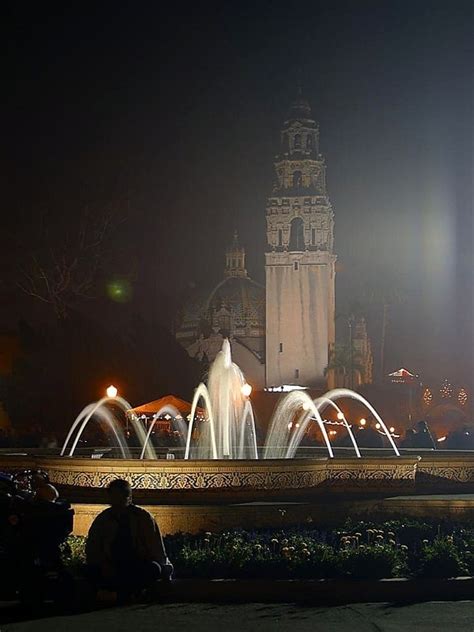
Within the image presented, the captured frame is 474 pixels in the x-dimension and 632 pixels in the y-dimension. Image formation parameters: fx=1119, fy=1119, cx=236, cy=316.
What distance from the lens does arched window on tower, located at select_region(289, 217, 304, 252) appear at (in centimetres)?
9144

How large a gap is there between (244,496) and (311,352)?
7774 centimetres

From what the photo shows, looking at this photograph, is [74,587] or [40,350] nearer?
[74,587]

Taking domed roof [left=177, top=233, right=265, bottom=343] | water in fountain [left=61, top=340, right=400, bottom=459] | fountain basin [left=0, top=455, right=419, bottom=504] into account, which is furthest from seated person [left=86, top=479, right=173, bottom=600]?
domed roof [left=177, top=233, right=265, bottom=343]

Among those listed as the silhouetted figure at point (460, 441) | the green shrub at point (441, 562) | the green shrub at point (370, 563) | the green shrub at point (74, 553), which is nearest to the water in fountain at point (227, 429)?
the silhouetted figure at point (460, 441)

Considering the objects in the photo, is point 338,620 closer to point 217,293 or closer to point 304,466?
point 304,466

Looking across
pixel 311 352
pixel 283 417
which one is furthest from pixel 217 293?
pixel 283 417

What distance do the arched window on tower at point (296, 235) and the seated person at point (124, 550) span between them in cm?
8336

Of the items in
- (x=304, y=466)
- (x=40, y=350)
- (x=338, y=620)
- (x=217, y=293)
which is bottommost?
(x=338, y=620)

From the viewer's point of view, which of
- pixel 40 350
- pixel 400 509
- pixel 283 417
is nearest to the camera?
pixel 400 509

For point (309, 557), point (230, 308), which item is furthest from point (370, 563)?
point (230, 308)

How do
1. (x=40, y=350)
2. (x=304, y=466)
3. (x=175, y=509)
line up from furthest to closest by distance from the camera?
(x=40, y=350), (x=304, y=466), (x=175, y=509)

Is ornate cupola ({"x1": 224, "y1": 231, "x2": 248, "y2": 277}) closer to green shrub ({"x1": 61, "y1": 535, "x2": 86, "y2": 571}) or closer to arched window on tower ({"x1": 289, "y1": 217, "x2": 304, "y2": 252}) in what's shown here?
arched window on tower ({"x1": 289, "y1": 217, "x2": 304, "y2": 252})

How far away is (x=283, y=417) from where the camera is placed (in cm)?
5531

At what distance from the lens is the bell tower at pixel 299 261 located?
3521 inches
